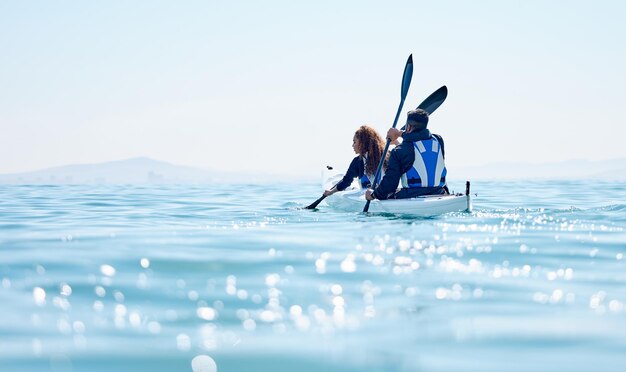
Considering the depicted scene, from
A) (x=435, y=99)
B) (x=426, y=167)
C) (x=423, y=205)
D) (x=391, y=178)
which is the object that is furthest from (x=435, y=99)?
(x=423, y=205)

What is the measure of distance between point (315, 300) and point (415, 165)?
6.18 metres

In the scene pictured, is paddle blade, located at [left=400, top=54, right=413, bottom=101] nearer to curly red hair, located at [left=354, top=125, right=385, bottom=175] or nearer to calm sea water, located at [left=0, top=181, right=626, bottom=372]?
curly red hair, located at [left=354, top=125, right=385, bottom=175]

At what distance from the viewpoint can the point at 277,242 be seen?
7750 mm

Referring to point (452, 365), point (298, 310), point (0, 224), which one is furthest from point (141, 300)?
point (0, 224)

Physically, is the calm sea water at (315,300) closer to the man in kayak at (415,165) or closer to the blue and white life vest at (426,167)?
the man in kayak at (415,165)

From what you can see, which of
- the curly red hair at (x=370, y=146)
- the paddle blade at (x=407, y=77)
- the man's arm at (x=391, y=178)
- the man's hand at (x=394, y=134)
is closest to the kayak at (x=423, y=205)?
the man's arm at (x=391, y=178)

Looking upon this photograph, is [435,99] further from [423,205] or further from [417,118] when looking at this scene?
[423,205]

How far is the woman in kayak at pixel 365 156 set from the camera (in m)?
11.9

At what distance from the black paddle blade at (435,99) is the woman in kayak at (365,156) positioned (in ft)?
3.52

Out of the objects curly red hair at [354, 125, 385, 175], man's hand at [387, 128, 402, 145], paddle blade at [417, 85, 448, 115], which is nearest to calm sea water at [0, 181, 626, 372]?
man's hand at [387, 128, 402, 145]

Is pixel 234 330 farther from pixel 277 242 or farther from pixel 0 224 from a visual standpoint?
pixel 0 224

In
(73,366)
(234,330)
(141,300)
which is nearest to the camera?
(73,366)

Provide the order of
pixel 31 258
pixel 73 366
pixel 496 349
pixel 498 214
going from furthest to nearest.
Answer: pixel 498 214 → pixel 31 258 → pixel 496 349 → pixel 73 366

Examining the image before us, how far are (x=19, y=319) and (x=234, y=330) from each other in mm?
1380
